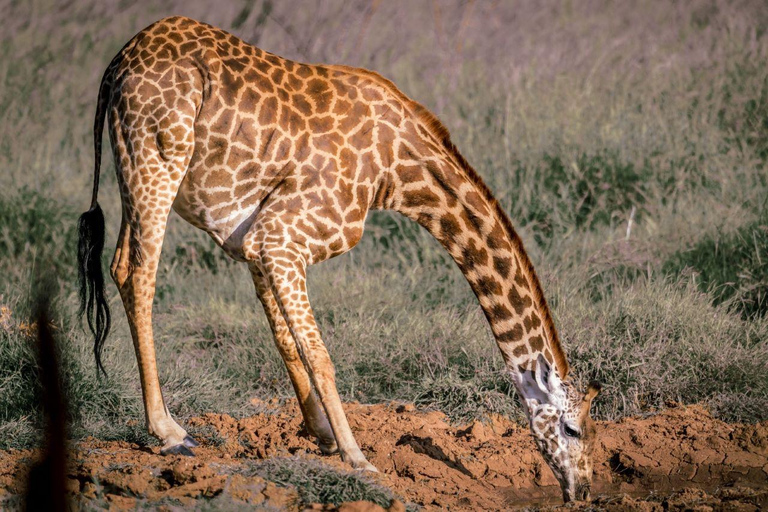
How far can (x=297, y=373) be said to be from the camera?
17.9ft

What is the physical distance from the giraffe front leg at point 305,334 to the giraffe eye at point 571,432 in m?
1.03

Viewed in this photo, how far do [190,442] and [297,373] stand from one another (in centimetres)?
70

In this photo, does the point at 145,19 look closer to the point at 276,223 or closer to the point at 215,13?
the point at 215,13

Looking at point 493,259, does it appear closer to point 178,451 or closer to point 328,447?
point 328,447

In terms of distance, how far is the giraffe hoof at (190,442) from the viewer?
205 inches

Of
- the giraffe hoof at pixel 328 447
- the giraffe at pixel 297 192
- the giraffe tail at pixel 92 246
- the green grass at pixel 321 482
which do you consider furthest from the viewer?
the giraffe tail at pixel 92 246

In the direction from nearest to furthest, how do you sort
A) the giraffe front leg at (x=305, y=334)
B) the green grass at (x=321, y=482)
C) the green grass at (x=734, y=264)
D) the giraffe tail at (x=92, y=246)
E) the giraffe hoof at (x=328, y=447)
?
the green grass at (x=321, y=482) → the giraffe front leg at (x=305, y=334) → the giraffe hoof at (x=328, y=447) → the giraffe tail at (x=92, y=246) → the green grass at (x=734, y=264)

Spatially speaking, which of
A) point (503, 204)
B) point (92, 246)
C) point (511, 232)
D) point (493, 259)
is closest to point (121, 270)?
point (92, 246)

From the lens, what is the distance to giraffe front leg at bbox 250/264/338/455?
5391mm

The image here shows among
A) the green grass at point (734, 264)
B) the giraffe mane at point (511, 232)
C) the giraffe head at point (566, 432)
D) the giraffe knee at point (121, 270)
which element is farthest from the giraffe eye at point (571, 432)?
the green grass at point (734, 264)

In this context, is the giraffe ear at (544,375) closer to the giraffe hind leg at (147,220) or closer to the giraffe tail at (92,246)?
the giraffe hind leg at (147,220)

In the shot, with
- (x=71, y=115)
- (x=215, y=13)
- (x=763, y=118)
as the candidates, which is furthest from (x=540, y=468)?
(x=215, y=13)

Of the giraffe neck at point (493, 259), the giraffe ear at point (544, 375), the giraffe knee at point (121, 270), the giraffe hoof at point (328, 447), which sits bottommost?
the giraffe hoof at point (328, 447)

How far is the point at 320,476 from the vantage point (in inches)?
177
